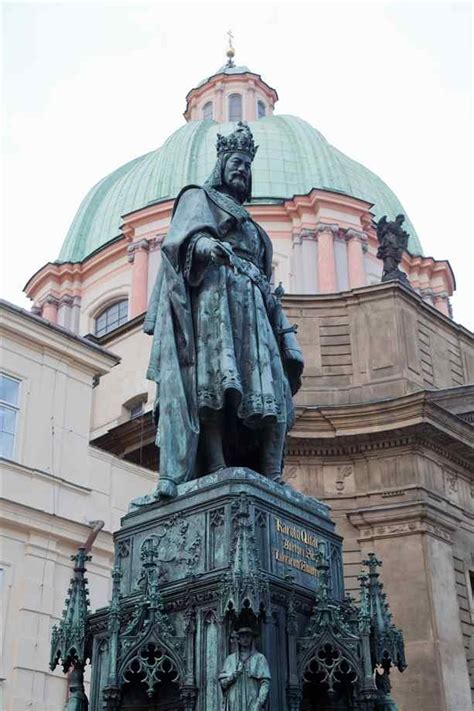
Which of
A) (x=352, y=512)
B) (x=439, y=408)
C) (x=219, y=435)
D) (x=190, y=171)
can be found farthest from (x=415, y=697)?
(x=190, y=171)

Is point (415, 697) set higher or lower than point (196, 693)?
higher

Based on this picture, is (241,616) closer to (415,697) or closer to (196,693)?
(196,693)

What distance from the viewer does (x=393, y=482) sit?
23.6 meters

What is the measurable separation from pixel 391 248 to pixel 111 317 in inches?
546

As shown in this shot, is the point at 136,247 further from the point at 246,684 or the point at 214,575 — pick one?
the point at 246,684

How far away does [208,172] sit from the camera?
127 feet

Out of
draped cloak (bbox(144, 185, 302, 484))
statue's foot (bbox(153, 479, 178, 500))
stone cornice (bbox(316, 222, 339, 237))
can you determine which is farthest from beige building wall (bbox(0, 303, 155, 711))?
stone cornice (bbox(316, 222, 339, 237))

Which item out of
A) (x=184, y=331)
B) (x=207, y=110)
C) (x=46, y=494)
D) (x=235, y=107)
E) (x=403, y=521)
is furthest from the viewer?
(x=207, y=110)

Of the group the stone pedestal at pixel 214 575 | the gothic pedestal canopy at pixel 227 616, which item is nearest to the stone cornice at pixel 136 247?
the stone pedestal at pixel 214 575

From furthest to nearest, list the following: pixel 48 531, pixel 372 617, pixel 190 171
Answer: pixel 190 171
pixel 48 531
pixel 372 617

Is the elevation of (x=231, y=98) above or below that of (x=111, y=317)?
above

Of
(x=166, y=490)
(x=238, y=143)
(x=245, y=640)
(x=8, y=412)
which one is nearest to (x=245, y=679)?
(x=245, y=640)

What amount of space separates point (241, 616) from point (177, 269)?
2.60m

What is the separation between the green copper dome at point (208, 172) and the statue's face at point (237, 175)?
31.0 m
